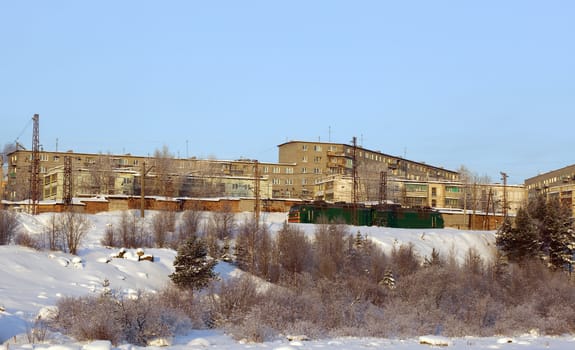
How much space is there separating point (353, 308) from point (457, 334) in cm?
460

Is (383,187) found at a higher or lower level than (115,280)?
higher

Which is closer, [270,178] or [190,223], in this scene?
[190,223]

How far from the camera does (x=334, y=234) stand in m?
51.2

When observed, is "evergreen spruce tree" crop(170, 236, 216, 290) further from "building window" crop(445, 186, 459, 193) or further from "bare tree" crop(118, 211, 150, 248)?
"building window" crop(445, 186, 459, 193)

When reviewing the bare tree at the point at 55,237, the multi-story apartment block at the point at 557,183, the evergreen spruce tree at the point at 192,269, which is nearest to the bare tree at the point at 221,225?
the bare tree at the point at 55,237

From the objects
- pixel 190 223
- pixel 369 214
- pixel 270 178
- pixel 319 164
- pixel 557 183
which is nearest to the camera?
pixel 190 223

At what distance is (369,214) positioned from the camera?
69500mm

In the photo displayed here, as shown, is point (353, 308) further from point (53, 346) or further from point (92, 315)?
point (53, 346)

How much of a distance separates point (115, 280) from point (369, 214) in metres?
40.6

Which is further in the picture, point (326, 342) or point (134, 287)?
point (134, 287)

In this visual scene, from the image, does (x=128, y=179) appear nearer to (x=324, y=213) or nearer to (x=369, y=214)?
(x=324, y=213)

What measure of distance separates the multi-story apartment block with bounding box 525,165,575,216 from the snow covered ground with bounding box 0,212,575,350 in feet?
194

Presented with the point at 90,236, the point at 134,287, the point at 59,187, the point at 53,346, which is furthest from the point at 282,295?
the point at 59,187

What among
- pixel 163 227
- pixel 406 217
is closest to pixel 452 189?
pixel 406 217
